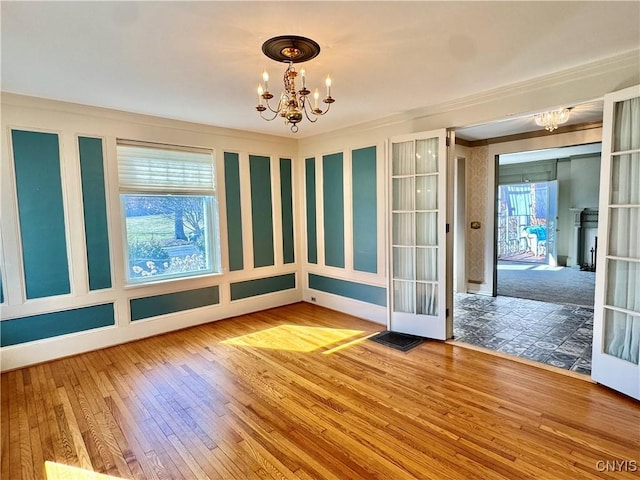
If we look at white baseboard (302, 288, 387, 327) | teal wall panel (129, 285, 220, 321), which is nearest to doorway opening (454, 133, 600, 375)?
white baseboard (302, 288, 387, 327)

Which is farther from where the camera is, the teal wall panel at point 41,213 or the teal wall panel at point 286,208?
the teal wall panel at point 286,208

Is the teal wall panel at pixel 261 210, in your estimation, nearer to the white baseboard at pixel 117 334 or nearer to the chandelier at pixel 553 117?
the white baseboard at pixel 117 334

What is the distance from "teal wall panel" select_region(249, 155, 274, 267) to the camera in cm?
509

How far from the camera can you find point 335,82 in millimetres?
3094

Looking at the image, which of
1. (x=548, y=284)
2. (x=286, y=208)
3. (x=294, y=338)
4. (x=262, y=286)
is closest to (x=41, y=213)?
(x=262, y=286)

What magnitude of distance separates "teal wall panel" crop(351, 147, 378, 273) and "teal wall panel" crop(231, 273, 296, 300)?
1253 millimetres

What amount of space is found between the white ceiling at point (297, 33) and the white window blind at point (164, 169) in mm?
674

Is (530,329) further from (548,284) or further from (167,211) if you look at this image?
(167,211)

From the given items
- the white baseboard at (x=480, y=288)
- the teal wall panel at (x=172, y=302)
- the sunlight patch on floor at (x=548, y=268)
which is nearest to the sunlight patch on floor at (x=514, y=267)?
the sunlight patch on floor at (x=548, y=268)

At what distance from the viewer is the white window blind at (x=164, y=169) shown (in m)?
3.98

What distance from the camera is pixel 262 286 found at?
5.27 metres

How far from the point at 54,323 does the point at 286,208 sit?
10.7ft

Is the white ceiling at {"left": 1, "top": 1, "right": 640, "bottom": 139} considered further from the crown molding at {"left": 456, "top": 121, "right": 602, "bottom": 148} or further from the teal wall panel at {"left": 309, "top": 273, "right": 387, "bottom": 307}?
the crown molding at {"left": 456, "top": 121, "right": 602, "bottom": 148}

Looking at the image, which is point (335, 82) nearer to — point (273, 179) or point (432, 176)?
point (432, 176)
